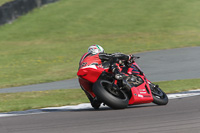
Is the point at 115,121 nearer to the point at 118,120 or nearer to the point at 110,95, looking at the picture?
the point at 118,120

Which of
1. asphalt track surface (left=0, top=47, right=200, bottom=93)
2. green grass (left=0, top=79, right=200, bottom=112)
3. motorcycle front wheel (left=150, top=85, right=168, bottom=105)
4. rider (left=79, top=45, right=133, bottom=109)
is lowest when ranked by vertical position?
asphalt track surface (left=0, top=47, right=200, bottom=93)

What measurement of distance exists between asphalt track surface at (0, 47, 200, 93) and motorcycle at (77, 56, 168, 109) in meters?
4.59

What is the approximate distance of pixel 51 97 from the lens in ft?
33.4

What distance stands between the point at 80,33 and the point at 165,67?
36.4 feet

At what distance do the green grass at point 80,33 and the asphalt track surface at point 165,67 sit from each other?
1140mm

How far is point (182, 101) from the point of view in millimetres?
8242

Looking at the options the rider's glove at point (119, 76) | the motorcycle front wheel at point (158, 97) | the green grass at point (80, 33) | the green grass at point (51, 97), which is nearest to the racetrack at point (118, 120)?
the motorcycle front wheel at point (158, 97)

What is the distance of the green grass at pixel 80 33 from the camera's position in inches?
663

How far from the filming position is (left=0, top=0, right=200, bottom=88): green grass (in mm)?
16842

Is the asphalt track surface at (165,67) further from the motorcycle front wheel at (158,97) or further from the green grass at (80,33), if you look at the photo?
the motorcycle front wheel at (158,97)

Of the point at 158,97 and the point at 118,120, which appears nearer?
the point at 118,120

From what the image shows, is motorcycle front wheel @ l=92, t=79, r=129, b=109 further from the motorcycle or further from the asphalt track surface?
the asphalt track surface

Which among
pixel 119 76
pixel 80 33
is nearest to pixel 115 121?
pixel 119 76

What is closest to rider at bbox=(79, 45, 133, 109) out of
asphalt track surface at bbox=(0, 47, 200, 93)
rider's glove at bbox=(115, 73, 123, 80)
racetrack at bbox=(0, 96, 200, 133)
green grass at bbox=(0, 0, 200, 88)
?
rider's glove at bbox=(115, 73, 123, 80)
